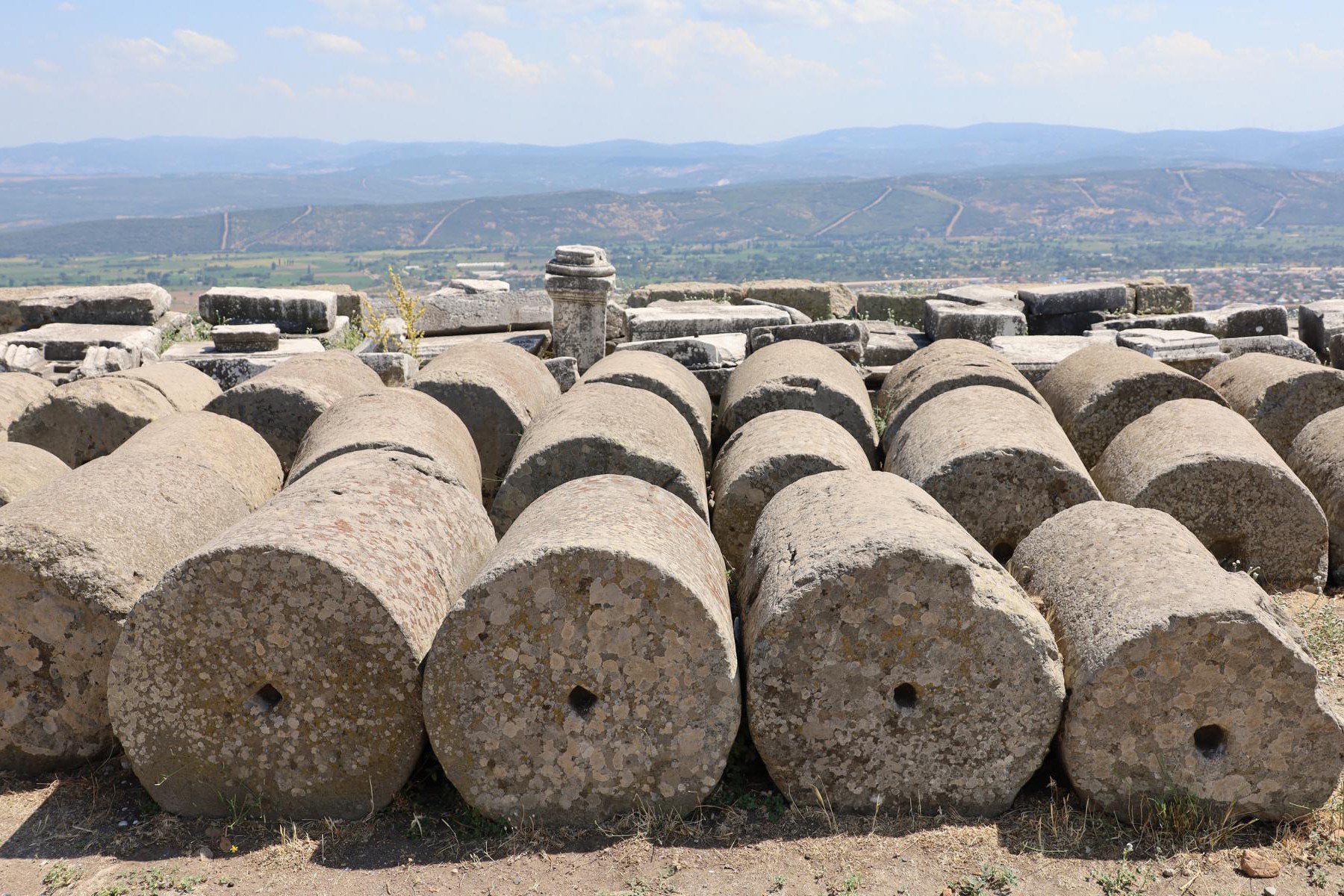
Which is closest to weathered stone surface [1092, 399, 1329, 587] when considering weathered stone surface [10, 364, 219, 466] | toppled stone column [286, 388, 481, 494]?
toppled stone column [286, 388, 481, 494]

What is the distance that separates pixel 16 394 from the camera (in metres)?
8.38

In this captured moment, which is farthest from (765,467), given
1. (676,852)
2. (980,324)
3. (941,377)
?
(980,324)

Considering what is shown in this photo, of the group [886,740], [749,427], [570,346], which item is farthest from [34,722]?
[570,346]

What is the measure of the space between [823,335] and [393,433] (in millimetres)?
5871

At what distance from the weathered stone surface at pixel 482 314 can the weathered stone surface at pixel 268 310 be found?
4.92ft

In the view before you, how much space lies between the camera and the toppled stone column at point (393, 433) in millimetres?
6004

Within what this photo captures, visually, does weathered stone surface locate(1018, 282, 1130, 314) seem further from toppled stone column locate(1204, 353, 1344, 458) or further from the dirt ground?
the dirt ground

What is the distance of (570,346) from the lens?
10.6 meters

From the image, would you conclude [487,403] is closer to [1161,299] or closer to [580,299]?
[580,299]

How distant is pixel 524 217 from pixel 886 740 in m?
124

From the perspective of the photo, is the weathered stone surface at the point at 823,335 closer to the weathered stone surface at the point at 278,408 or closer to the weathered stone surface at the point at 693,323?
the weathered stone surface at the point at 693,323

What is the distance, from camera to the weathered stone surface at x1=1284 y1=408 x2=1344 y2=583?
23.0 ft

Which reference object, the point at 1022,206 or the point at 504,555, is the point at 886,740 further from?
the point at 1022,206

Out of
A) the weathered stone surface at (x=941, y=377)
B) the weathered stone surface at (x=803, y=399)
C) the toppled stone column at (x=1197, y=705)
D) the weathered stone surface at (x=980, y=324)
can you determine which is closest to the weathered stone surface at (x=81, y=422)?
the weathered stone surface at (x=803, y=399)
